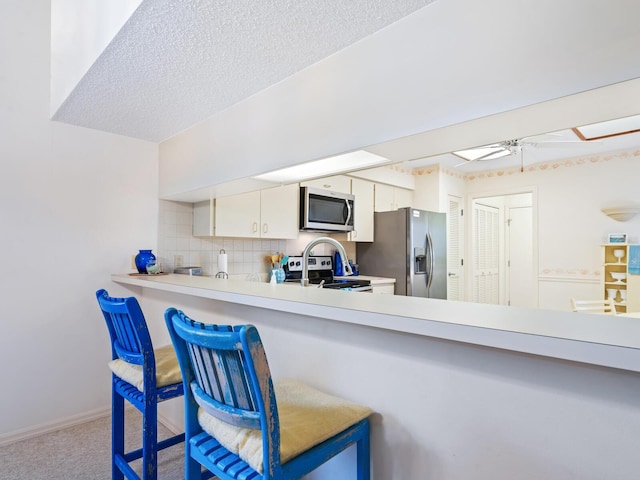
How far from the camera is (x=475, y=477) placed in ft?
3.36

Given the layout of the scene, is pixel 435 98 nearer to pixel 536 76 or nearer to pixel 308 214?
pixel 536 76

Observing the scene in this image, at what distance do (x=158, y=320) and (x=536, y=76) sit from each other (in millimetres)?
2566

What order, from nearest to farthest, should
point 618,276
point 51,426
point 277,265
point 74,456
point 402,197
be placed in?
point 74,456 < point 51,426 < point 277,265 < point 618,276 < point 402,197

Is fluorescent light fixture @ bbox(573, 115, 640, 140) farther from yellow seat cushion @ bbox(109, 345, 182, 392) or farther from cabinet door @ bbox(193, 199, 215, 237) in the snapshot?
yellow seat cushion @ bbox(109, 345, 182, 392)

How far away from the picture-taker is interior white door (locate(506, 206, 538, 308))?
18.8 feet

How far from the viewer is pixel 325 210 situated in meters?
3.56

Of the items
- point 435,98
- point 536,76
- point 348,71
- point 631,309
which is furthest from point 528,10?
point 631,309

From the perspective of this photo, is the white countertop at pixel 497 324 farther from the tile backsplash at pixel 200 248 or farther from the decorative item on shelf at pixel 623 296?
the decorative item on shelf at pixel 623 296

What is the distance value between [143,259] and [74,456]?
125 centimetres

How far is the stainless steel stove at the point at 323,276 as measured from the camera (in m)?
3.38

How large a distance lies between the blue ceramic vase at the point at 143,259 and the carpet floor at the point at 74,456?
3.55ft

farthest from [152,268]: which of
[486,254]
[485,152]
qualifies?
[486,254]

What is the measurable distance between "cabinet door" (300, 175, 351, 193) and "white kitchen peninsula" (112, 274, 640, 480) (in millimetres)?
2314

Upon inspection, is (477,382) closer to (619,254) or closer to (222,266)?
(222,266)
